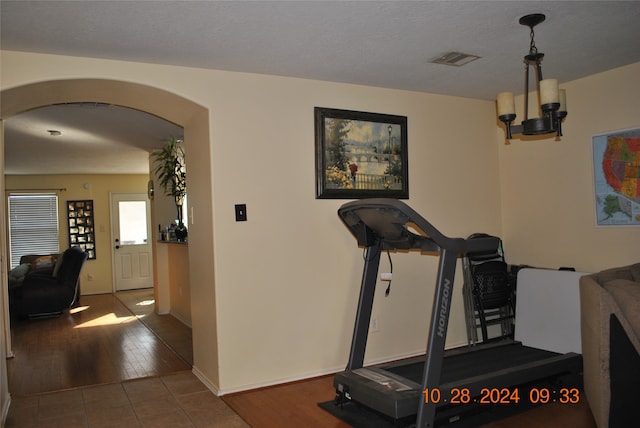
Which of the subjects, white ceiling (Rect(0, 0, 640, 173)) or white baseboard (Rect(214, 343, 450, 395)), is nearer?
white ceiling (Rect(0, 0, 640, 173))

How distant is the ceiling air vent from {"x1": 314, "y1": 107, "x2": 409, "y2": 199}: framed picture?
80cm

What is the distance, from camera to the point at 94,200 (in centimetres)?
949

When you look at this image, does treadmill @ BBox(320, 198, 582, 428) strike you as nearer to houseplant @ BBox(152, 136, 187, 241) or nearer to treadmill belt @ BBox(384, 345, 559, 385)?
treadmill belt @ BBox(384, 345, 559, 385)

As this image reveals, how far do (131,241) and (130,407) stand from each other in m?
6.92

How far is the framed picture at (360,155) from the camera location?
3922mm

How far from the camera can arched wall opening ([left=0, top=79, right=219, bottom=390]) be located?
3288mm

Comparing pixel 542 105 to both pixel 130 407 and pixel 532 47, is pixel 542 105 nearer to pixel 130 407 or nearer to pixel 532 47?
pixel 532 47

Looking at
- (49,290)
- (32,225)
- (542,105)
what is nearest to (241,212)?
(542,105)

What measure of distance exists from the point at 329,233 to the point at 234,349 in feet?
3.79

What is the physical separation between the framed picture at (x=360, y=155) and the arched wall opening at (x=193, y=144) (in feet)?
2.96

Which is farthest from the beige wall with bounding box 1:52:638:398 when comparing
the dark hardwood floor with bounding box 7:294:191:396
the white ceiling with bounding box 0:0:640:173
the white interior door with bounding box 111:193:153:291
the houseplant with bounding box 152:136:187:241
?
the white interior door with bounding box 111:193:153:291

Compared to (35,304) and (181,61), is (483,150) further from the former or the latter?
(35,304)

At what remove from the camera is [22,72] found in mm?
2986

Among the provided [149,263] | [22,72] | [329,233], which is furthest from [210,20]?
[149,263]
